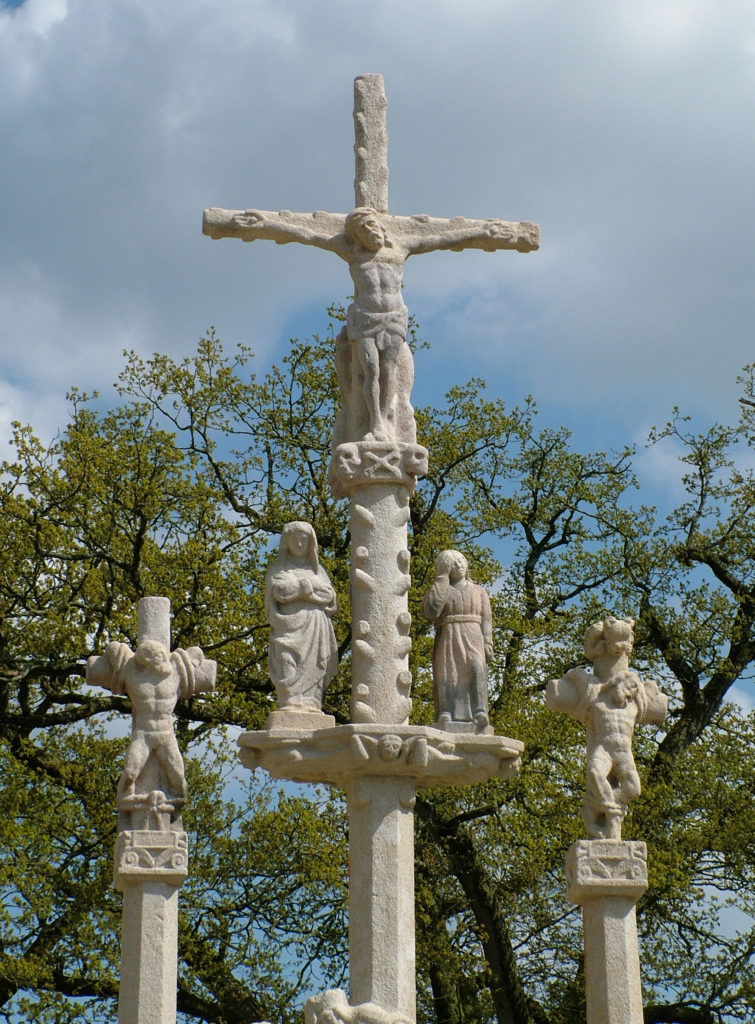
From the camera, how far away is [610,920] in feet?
40.8

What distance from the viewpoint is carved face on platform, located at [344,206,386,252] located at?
43.1 feet

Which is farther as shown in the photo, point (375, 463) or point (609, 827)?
point (609, 827)

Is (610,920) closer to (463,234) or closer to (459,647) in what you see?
(459,647)

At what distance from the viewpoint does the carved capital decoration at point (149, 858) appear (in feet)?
40.8

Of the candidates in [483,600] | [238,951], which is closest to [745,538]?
[238,951]

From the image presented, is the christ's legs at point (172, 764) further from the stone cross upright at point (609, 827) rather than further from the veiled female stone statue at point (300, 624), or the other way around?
the stone cross upright at point (609, 827)

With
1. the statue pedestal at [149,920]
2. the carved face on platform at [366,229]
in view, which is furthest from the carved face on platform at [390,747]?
the carved face on platform at [366,229]

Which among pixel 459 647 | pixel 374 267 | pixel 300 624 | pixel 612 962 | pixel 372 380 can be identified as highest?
pixel 374 267

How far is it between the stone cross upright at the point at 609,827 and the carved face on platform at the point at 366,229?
2926 mm

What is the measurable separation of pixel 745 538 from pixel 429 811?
19.4 feet

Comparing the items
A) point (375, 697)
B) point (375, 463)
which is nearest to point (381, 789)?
point (375, 697)

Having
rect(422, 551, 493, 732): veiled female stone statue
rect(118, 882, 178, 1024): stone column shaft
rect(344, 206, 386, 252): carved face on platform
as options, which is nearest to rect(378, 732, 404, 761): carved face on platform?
rect(422, 551, 493, 732): veiled female stone statue

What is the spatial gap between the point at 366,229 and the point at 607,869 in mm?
4431

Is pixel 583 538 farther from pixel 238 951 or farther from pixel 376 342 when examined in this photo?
pixel 376 342
